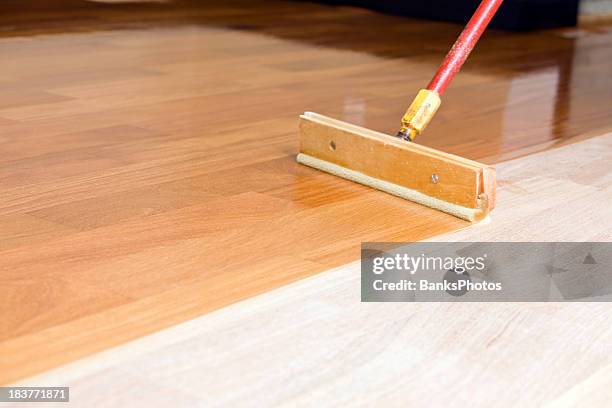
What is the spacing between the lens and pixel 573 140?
160cm

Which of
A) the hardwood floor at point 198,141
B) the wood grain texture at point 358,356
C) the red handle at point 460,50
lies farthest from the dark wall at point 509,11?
the wood grain texture at point 358,356

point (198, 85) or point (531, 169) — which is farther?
point (198, 85)

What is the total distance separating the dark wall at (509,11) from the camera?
9.69ft

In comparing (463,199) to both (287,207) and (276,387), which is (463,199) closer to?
(287,207)

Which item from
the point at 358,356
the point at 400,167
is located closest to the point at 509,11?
the point at 400,167

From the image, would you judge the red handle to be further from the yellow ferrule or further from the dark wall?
the dark wall

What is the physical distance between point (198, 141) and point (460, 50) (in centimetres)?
41

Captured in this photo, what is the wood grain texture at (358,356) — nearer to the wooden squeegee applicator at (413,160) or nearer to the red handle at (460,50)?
the wooden squeegee applicator at (413,160)

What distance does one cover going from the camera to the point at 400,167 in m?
1.24

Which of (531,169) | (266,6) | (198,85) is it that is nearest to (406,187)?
(531,169)

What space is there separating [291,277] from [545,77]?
1.38m

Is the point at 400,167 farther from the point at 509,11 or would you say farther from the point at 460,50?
the point at 509,11

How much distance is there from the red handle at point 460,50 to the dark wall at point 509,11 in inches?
63.0

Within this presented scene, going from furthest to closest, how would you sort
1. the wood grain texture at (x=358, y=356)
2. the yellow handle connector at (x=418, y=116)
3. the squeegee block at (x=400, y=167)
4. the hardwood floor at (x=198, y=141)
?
the yellow handle connector at (x=418, y=116), the squeegee block at (x=400, y=167), the hardwood floor at (x=198, y=141), the wood grain texture at (x=358, y=356)
